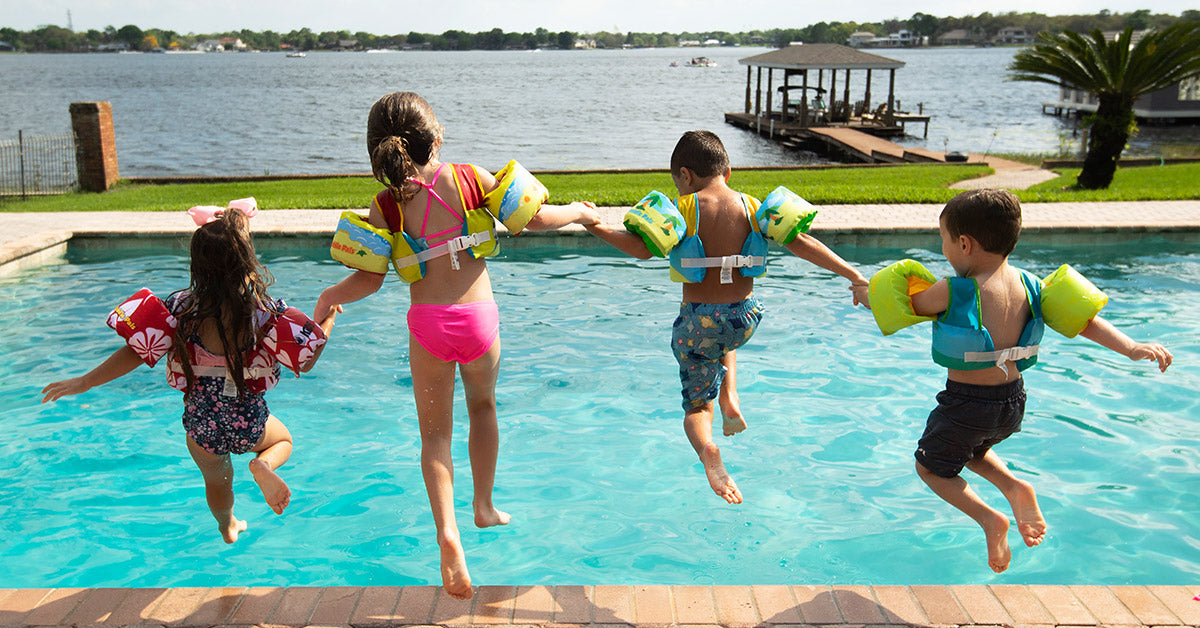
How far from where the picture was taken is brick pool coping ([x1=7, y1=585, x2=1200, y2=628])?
11.5 ft

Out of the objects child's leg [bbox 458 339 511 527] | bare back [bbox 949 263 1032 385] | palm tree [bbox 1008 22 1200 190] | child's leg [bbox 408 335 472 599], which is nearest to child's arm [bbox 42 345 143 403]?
child's leg [bbox 408 335 472 599]

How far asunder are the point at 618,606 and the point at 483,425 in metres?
1.04

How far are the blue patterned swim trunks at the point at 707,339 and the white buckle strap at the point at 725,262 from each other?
0.56 ft

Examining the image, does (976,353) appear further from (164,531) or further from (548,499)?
(164,531)

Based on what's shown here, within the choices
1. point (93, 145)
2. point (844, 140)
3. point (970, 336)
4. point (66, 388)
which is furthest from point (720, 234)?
point (844, 140)

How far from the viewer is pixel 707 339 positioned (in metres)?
4.64

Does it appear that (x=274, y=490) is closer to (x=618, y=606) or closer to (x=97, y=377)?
(x=97, y=377)

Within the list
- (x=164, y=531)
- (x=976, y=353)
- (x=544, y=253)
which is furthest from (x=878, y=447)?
(x=544, y=253)

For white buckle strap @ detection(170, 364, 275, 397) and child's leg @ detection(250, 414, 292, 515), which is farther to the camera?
white buckle strap @ detection(170, 364, 275, 397)

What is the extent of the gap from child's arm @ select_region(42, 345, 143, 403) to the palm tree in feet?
54.7

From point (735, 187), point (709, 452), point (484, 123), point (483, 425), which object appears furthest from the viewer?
point (484, 123)

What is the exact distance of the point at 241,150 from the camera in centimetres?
4353

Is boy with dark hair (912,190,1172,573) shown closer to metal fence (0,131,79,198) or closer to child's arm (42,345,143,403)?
child's arm (42,345,143,403)

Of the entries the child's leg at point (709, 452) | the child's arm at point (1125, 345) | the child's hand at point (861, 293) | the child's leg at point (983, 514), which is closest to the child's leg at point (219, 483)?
the child's leg at point (709, 452)
